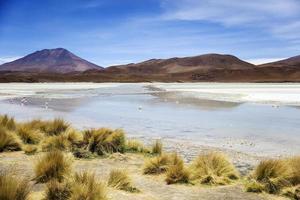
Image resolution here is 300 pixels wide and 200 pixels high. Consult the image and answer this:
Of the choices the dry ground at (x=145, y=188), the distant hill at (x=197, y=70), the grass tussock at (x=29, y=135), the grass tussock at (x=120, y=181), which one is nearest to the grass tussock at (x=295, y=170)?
the dry ground at (x=145, y=188)

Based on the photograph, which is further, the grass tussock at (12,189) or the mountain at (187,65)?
the mountain at (187,65)

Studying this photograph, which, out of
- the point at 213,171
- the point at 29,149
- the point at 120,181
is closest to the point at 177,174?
the point at 213,171

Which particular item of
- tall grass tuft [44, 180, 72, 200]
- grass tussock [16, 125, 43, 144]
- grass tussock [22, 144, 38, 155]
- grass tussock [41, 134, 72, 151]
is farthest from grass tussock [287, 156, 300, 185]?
grass tussock [16, 125, 43, 144]

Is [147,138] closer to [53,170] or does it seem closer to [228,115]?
[53,170]

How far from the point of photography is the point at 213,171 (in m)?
7.30

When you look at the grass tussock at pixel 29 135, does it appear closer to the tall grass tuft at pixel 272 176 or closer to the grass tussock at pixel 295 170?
the tall grass tuft at pixel 272 176

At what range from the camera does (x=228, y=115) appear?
712 inches

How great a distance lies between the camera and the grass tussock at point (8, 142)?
31.4 ft

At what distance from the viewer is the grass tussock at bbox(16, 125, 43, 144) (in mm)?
10463

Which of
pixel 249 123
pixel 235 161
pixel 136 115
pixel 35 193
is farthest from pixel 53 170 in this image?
pixel 136 115

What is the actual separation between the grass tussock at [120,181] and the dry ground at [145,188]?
0.16 metres

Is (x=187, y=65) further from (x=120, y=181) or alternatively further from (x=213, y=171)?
(x=120, y=181)

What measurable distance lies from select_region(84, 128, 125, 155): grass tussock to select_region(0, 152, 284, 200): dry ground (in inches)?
27.6

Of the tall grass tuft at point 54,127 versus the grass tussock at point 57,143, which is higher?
the tall grass tuft at point 54,127
